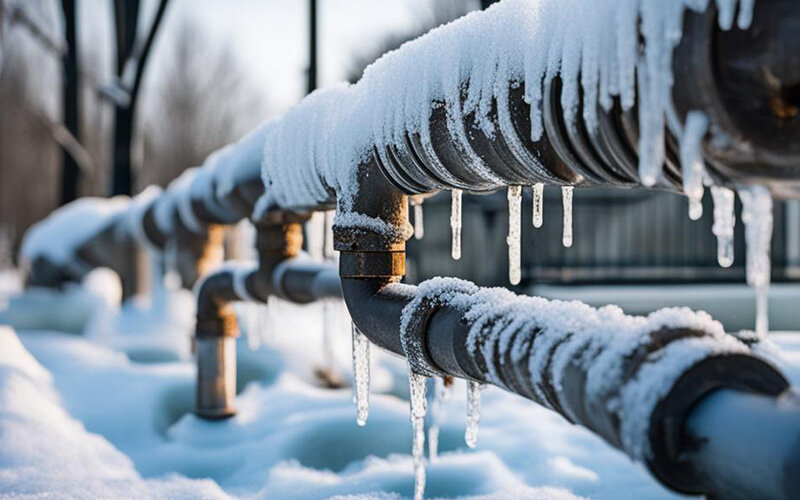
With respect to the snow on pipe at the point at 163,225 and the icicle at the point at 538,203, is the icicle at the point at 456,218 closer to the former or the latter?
the icicle at the point at 538,203

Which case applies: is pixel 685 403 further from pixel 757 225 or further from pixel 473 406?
pixel 473 406

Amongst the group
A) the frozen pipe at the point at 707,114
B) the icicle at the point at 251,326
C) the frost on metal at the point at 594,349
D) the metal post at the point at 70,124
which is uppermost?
the metal post at the point at 70,124

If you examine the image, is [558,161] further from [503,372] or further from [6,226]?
[6,226]

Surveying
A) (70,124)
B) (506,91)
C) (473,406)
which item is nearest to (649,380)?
(506,91)

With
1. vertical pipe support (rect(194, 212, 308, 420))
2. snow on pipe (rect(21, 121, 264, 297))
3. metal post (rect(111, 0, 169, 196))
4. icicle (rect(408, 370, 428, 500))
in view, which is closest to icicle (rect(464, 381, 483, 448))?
icicle (rect(408, 370, 428, 500))

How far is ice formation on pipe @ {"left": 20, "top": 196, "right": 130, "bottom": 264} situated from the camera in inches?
338

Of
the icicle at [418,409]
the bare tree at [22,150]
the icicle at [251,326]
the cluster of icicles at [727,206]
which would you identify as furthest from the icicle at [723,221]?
the bare tree at [22,150]

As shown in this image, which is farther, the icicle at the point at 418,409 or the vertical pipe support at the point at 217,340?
the vertical pipe support at the point at 217,340

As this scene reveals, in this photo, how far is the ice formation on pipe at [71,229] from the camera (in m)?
8.58

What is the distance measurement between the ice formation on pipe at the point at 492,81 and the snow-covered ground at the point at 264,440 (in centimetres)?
138

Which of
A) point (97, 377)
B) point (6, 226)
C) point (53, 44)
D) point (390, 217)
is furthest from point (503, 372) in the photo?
point (6, 226)

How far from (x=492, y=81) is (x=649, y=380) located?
0.80 meters

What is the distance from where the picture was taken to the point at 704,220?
30.9ft

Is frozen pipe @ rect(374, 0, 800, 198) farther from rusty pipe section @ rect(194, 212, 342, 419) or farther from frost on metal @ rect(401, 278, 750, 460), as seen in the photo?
rusty pipe section @ rect(194, 212, 342, 419)
